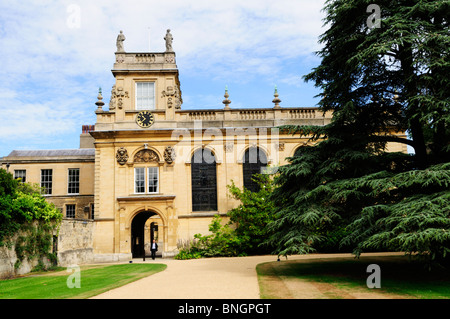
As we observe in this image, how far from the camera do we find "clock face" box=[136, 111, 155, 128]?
27000 mm

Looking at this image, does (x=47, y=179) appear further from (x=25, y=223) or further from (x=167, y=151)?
(x=25, y=223)

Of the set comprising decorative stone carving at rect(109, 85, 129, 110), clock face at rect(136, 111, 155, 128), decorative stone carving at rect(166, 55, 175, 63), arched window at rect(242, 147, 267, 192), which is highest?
decorative stone carving at rect(166, 55, 175, 63)

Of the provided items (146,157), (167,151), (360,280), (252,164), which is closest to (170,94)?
(167,151)

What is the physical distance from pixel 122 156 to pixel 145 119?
3013 mm

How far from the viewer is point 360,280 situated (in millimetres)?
11453

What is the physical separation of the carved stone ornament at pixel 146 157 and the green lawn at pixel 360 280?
14.6 metres

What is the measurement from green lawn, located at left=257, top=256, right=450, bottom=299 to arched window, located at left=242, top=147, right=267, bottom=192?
1209cm

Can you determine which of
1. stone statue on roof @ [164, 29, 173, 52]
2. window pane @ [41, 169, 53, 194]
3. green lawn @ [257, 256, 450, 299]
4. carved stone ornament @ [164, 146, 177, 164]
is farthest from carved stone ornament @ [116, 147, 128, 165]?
green lawn @ [257, 256, 450, 299]

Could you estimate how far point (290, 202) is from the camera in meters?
14.1

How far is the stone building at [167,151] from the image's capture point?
2592cm

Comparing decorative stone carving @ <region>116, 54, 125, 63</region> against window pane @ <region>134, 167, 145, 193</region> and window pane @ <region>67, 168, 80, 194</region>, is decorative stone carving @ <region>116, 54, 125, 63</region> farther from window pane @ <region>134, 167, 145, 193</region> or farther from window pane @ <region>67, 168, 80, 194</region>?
window pane @ <region>67, 168, 80, 194</region>

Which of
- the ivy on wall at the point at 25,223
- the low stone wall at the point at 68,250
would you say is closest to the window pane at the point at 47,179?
the low stone wall at the point at 68,250
